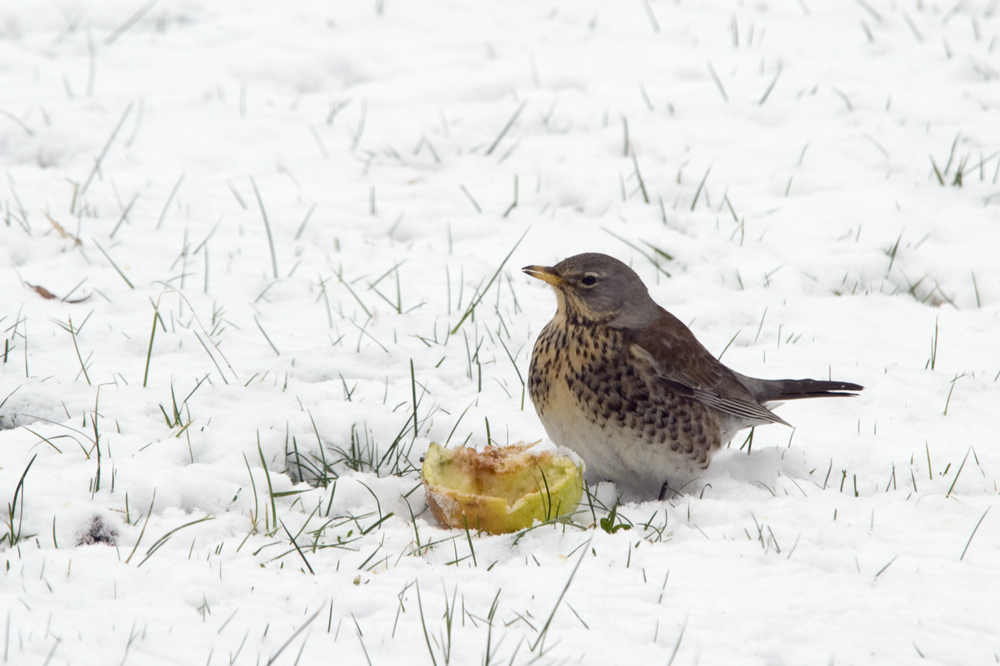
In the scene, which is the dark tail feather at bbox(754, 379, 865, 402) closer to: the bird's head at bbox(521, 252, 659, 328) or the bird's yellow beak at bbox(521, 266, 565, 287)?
the bird's head at bbox(521, 252, 659, 328)

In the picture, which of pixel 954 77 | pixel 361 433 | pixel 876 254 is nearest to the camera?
pixel 361 433

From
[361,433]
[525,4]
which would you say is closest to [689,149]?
[525,4]

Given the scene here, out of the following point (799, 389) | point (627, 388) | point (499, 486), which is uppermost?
point (627, 388)

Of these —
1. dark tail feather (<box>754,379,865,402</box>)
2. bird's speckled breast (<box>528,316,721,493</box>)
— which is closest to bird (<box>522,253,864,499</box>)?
bird's speckled breast (<box>528,316,721,493</box>)

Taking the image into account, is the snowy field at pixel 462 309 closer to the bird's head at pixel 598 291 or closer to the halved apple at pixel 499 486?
the halved apple at pixel 499 486

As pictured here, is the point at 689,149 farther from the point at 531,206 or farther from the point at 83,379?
the point at 83,379

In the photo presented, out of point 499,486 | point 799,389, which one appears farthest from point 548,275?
point 799,389

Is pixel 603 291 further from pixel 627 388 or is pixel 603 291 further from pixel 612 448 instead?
pixel 612 448
